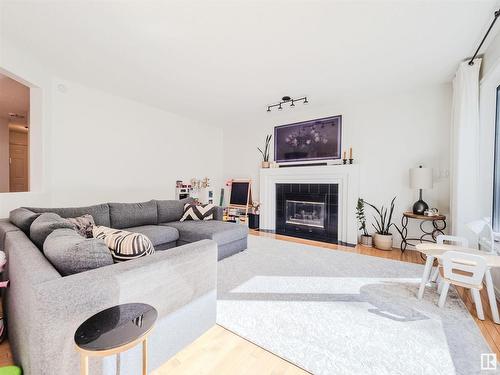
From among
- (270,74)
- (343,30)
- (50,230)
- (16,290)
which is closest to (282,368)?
(16,290)

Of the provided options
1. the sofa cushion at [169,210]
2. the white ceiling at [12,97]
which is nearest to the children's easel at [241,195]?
the sofa cushion at [169,210]

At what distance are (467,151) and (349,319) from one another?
2537 mm

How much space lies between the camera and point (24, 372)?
1123 mm

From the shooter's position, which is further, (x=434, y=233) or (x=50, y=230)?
(x=434, y=233)

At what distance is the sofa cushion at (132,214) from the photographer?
308cm

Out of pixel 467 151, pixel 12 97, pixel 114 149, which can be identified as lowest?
pixel 467 151

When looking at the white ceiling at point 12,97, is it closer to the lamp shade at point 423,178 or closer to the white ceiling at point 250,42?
the white ceiling at point 250,42

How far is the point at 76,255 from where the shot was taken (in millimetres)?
1104

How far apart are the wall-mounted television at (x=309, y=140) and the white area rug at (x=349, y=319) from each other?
237 cm

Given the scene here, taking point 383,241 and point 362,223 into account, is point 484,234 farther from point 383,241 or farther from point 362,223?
point 362,223

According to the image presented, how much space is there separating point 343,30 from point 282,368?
2890mm

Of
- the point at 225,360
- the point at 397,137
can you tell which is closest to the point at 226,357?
the point at 225,360

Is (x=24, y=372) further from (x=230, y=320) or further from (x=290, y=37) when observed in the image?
(x=290, y=37)

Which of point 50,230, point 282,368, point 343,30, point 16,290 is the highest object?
point 343,30
